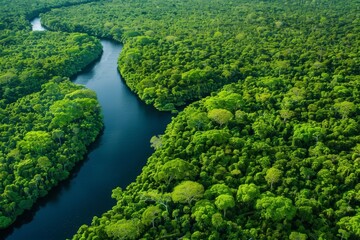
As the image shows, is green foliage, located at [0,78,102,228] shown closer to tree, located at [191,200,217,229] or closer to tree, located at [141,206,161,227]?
tree, located at [141,206,161,227]

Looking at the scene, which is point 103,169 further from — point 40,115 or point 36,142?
point 40,115

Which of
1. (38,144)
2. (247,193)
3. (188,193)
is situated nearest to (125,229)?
(188,193)

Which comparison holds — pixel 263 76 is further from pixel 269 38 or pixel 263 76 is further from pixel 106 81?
pixel 106 81

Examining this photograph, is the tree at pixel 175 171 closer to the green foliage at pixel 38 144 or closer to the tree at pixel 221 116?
the tree at pixel 221 116

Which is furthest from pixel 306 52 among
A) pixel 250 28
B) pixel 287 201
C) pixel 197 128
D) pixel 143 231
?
pixel 143 231

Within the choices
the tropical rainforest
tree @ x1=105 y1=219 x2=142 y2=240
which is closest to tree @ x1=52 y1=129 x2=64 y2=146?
the tropical rainforest
